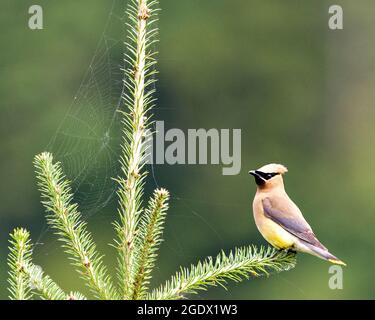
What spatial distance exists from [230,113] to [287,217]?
632 inches

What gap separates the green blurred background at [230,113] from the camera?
1745cm

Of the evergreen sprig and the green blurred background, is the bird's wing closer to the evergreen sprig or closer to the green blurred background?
the evergreen sprig

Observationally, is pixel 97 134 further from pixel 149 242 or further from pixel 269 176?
pixel 149 242

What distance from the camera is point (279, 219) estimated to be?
15.0 ft

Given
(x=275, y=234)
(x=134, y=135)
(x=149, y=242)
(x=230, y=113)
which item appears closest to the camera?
(x=149, y=242)

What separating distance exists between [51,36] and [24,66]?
0.95 meters

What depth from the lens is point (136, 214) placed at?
10.6ft

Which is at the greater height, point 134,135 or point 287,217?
point 134,135

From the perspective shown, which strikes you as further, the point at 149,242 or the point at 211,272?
the point at 211,272

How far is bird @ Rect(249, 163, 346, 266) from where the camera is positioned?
14.5 feet

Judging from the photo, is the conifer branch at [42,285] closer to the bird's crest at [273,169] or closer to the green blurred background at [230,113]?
the bird's crest at [273,169]

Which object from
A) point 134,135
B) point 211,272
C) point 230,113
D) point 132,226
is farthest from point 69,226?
point 230,113
